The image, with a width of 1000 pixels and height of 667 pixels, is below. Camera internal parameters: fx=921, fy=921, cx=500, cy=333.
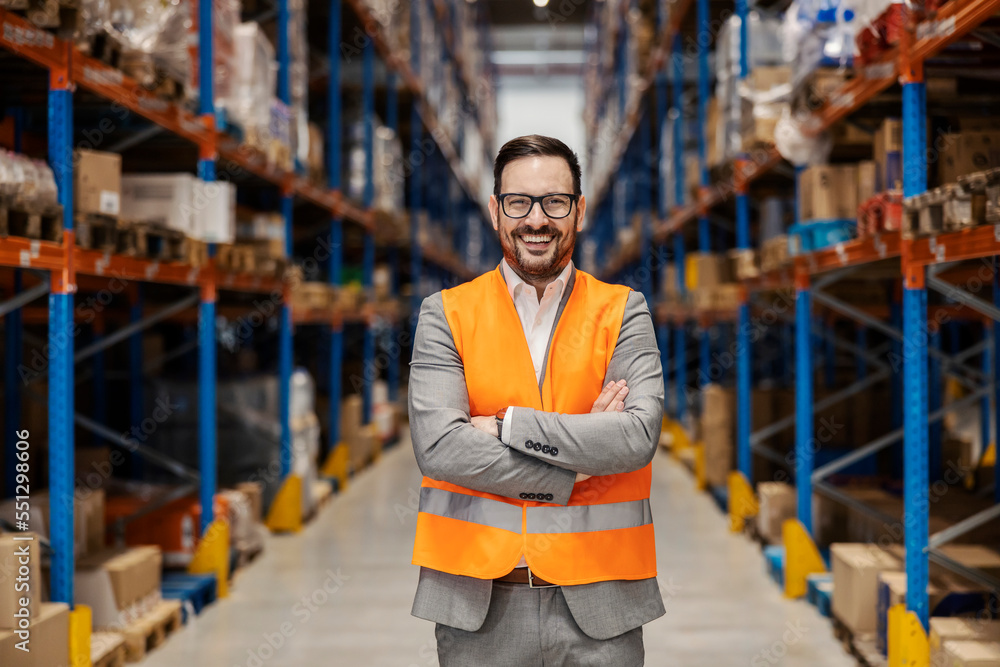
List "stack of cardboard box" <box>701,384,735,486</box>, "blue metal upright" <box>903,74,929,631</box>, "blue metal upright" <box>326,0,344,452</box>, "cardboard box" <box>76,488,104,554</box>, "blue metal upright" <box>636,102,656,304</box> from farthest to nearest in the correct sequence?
"blue metal upright" <box>636,102,656,304</box>, "blue metal upright" <box>326,0,344,452</box>, "stack of cardboard box" <box>701,384,735,486</box>, "cardboard box" <box>76,488,104,554</box>, "blue metal upright" <box>903,74,929,631</box>

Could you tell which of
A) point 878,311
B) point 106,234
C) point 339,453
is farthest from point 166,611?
point 878,311

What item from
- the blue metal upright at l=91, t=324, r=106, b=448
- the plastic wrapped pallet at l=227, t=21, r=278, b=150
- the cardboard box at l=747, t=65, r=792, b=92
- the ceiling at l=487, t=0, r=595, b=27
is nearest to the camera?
the plastic wrapped pallet at l=227, t=21, r=278, b=150

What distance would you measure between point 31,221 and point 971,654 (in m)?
3.78

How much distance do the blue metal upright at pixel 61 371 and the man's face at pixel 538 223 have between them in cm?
246

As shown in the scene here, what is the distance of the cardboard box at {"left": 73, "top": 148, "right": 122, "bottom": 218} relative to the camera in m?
4.23

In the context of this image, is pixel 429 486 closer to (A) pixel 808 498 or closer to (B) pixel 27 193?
(B) pixel 27 193

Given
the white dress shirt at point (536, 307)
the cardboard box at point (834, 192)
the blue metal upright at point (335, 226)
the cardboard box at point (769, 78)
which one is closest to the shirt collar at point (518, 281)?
the white dress shirt at point (536, 307)

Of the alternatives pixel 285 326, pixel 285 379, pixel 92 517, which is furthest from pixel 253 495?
pixel 92 517

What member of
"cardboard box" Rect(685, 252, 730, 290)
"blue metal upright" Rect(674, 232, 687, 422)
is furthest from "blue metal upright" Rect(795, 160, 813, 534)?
"blue metal upright" Rect(674, 232, 687, 422)

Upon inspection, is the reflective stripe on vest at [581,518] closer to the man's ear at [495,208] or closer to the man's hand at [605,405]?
the man's hand at [605,405]

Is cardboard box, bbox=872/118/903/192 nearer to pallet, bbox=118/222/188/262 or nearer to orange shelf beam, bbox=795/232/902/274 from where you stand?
orange shelf beam, bbox=795/232/902/274

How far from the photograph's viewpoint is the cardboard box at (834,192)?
502 cm

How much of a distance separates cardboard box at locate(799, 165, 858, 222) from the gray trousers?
3593mm

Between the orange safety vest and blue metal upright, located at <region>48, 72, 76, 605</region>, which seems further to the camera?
blue metal upright, located at <region>48, 72, 76, 605</region>
